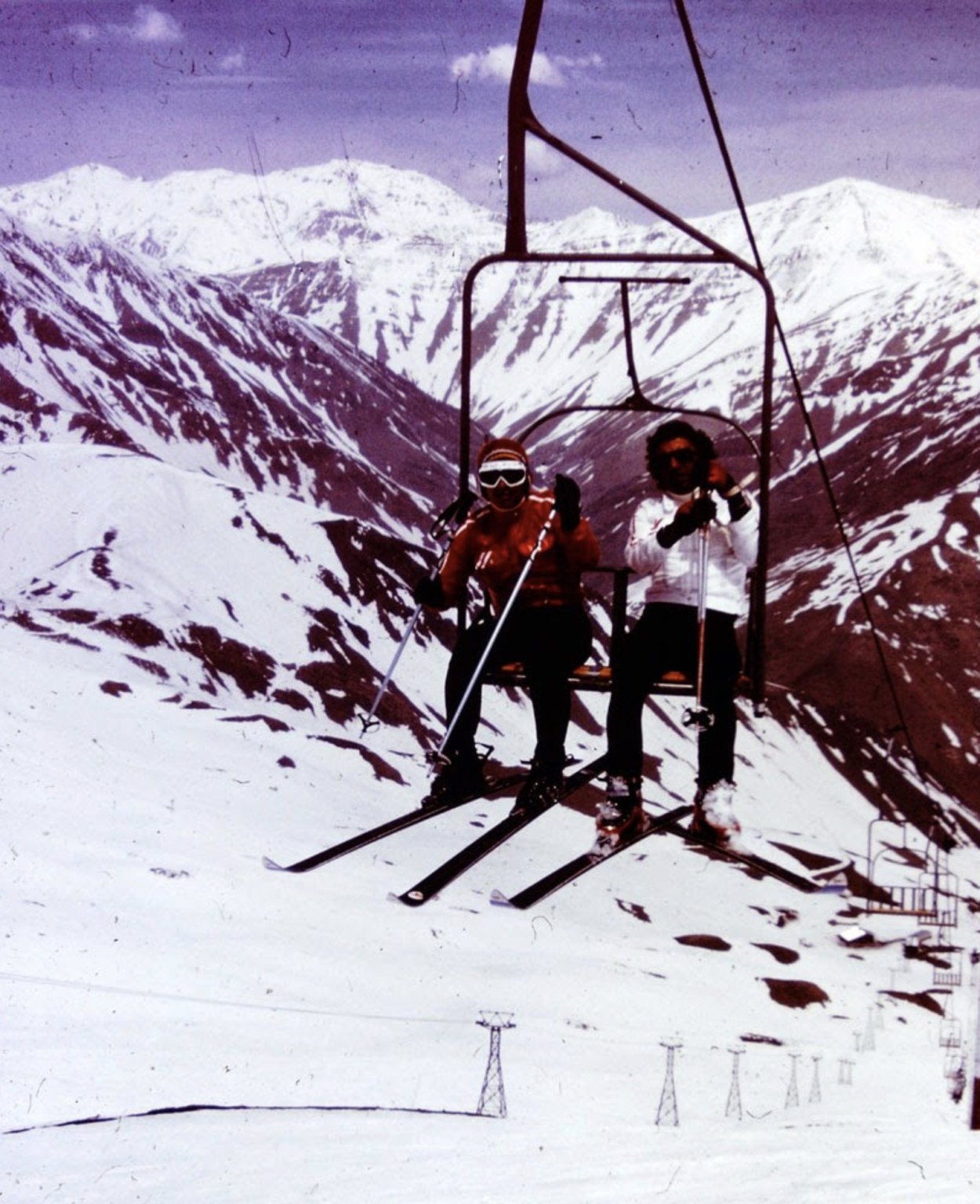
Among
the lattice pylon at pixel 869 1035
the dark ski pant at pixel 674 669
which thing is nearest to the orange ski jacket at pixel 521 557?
the dark ski pant at pixel 674 669

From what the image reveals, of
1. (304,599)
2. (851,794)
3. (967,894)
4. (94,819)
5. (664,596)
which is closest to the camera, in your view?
(664,596)

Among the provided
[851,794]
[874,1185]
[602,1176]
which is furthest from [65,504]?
[851,794]

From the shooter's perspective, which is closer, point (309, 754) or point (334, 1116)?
point (309, 754)

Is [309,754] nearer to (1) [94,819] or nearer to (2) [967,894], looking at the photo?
(1) [94,819]

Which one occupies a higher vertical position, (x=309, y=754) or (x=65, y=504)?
(x=65, y=504)

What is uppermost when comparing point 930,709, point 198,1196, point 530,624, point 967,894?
point 930,709

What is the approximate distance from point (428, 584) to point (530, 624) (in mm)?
598

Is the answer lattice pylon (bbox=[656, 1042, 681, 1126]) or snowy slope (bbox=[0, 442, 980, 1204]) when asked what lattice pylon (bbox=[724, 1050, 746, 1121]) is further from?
lattice pylon (bbox=[656, 1042, 681, 1126])

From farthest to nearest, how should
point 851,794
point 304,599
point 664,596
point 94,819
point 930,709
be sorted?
point 930,709 < point 851,794 < point 304,599 < point 94,819 < point 664,596

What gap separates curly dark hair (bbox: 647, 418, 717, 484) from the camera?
21.1ft

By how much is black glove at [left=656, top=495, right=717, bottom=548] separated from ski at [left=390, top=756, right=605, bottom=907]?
1064mm

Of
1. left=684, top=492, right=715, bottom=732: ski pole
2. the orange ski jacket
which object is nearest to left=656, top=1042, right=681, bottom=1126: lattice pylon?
the orange ski jacket

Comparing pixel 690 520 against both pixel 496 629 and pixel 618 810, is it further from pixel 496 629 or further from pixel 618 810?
pixel 618 810

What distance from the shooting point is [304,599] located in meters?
114
